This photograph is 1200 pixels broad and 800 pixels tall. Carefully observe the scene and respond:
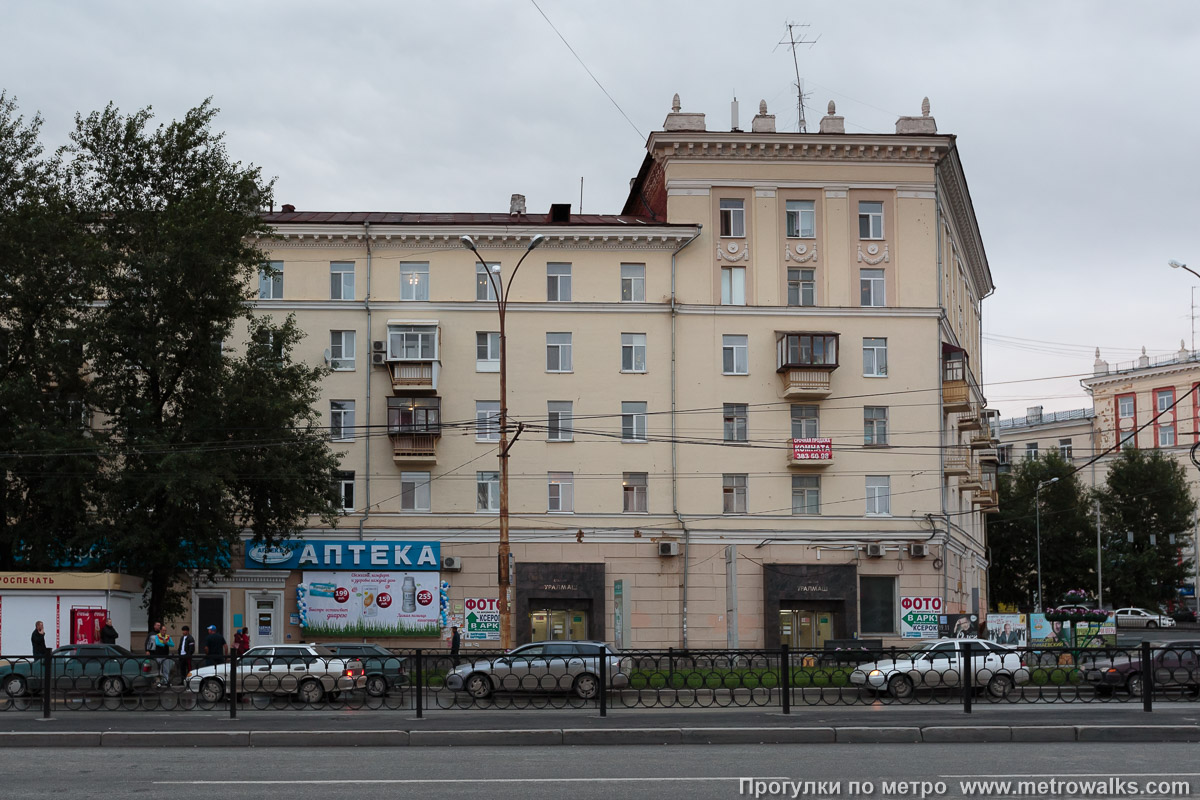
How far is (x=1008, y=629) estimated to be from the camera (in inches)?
1544

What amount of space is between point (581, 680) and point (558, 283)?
26983 mm

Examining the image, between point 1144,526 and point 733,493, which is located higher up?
point 733,493

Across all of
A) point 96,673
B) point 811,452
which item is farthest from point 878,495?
point 96,673

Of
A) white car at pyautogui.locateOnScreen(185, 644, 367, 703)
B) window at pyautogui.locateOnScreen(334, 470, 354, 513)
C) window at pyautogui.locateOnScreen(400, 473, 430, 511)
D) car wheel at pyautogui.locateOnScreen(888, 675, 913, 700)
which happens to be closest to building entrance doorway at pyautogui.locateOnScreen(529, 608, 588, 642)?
window at pyautogui.locateOnScreen(400, 473, 430, 511)

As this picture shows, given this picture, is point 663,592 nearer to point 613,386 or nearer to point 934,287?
point 613,386

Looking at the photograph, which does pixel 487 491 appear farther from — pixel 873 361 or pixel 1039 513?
pixel 1039 513

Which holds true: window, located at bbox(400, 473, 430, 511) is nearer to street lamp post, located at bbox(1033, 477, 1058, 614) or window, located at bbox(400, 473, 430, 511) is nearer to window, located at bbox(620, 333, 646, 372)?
window, located at bbox(620, 333, 646, 372)

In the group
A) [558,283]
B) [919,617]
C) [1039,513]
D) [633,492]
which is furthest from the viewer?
[1039,513]

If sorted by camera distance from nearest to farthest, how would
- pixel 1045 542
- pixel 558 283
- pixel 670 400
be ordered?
pixel 670 400, pixel 558 283, pixel 1045 542

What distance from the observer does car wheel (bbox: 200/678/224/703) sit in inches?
765

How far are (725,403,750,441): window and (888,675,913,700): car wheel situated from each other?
2385 cm

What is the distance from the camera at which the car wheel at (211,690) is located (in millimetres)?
19438

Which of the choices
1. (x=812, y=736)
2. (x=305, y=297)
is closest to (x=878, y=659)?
(x=812, y=736)

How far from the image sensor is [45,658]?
1903 centimetres
